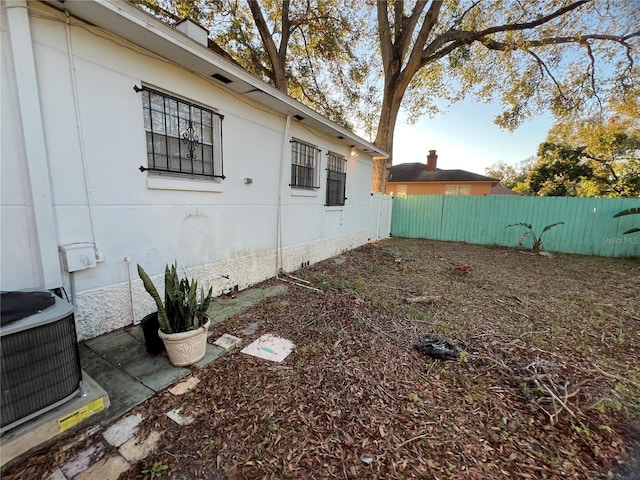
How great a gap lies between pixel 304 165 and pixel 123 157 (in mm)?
3474

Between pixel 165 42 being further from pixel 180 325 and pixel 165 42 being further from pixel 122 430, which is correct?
pixel 122 430

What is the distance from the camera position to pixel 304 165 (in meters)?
5.62

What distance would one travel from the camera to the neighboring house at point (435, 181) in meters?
16.5

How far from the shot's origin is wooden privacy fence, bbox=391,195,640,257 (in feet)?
25.2

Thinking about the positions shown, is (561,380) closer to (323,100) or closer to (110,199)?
(110,199)

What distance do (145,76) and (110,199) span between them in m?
1.39

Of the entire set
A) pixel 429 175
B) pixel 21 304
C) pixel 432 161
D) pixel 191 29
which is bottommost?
pixel 21 304

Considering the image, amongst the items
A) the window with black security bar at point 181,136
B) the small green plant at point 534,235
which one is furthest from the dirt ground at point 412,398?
the small green plant at point 534,235

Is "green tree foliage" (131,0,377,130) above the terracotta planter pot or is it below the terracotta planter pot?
above

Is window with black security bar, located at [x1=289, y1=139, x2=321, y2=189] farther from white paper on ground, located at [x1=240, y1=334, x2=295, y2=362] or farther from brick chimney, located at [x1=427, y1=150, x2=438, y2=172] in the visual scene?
brick chimney, located at [x1=427, y1=150, x2=438, y2=172]

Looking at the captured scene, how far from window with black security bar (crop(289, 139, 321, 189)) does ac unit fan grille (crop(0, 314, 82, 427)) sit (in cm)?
406

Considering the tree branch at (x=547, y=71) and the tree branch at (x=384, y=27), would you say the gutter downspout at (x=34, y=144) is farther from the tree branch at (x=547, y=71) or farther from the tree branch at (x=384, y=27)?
the tree branch at (x=547, y=71)

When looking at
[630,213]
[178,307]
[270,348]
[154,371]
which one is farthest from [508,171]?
[154,371]

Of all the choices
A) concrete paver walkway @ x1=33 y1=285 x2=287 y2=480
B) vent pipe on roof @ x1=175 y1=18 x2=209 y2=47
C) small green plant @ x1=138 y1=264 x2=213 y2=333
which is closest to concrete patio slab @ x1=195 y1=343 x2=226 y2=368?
concrete paver walkway @ x1=33 y1=285 x2=287 y2=480
